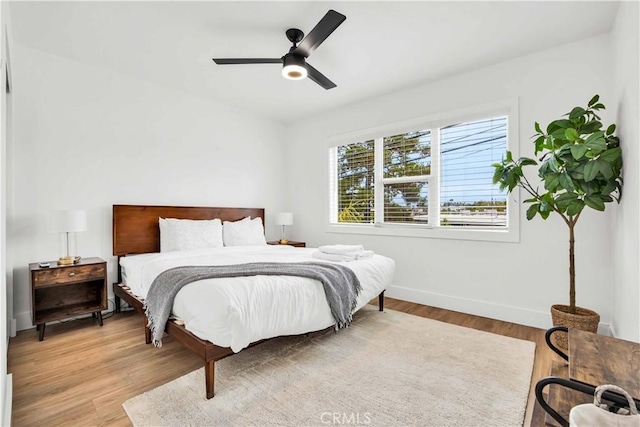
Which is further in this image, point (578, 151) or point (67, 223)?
point (67, 223)

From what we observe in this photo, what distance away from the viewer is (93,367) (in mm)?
2217

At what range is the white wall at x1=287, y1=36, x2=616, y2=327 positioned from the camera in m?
2.73

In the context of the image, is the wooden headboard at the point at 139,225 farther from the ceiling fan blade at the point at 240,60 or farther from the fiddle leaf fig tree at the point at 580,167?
the fiddle leaf fig tree at the point at 580,167

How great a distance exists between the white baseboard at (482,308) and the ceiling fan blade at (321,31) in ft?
9.75

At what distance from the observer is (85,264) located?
113 inches

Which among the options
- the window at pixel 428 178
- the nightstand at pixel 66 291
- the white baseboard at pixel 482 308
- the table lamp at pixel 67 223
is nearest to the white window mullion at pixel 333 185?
the window at pixel 428 178

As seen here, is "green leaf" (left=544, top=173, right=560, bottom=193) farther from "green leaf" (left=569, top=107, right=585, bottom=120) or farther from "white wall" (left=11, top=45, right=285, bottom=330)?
"white wall" (left=11, top=45, right=285, bottom=330)

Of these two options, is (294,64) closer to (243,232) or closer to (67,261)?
(243,232)

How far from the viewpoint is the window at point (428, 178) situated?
3.32 m

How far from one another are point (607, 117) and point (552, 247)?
3.99 ft

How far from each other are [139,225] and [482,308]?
155 inches

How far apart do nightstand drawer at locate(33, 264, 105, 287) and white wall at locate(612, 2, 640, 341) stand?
4202 millimetres

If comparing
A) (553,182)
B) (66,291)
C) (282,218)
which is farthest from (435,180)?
(66,291)

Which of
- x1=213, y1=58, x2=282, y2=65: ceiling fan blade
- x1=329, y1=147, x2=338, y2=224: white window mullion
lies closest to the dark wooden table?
x1=213, y1=58, x2=282, y2=65: ceiling fan blade
